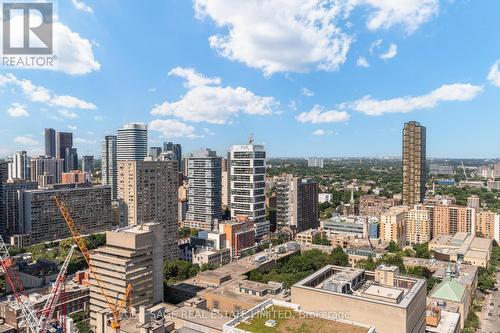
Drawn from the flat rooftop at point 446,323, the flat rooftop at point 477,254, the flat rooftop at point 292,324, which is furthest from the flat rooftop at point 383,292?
the flat rooftop at point 477,254

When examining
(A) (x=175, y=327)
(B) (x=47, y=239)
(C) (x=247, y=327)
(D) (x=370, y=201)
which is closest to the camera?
(C) (x=247, y=327)

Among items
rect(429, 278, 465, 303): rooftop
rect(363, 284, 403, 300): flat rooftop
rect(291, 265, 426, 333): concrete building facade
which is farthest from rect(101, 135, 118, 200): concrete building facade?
rect(363, 284, 403, 300): flat rooftop

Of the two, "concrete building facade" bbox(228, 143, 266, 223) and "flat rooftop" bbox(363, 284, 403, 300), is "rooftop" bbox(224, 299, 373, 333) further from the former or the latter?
"concrete building facade" bbox(228, 143, 266, 223)

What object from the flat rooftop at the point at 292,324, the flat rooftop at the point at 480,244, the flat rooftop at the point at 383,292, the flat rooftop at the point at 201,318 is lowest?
the flat rooftop at the point at 480,244

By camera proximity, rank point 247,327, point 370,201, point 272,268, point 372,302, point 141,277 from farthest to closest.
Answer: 1. point 370,201
2. point 272,268
3. point 141,277
4. point 372,302
5. point 247,327

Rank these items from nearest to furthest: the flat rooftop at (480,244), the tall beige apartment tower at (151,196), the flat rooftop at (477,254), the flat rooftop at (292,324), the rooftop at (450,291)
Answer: the flat rooftop at (292,324)
the rooftop at (450,291)
the flat rooftop at (477,254)
the tall beige apartment tower at (151,196)
the flat rooftop at (480,244)

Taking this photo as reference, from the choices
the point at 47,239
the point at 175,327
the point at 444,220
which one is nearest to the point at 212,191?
the point at 47,239

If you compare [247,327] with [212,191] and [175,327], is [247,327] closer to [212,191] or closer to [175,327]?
→ [175,327]

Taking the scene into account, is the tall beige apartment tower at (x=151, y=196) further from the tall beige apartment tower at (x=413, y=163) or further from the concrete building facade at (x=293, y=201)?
the tall beige apartment tower at (x=413, y=163)

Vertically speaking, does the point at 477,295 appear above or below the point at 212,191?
below
